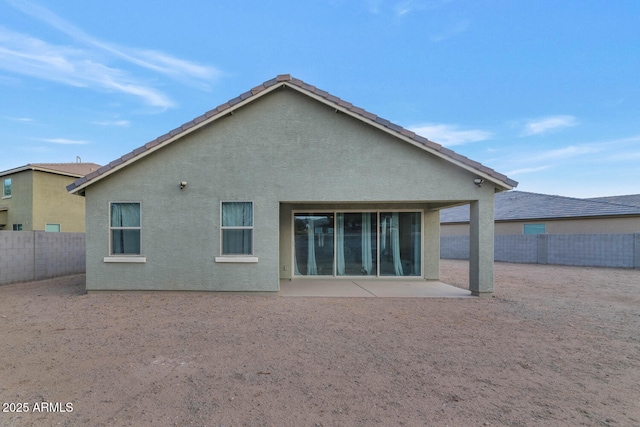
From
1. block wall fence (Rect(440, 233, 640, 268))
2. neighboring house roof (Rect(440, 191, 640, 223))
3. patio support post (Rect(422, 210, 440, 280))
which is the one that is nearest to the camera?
patio support post (Rect(422, 210, 440, 280))

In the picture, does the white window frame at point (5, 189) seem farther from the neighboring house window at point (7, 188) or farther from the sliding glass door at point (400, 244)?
the sliding glass door at point (400, 244)

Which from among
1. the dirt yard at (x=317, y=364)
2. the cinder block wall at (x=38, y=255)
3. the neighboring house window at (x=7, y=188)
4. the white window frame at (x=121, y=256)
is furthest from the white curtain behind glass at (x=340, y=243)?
the neighboring house window at (x=7, y=188)

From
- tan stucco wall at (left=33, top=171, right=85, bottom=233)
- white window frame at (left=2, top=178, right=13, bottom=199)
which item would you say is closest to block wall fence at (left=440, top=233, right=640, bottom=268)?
Answer: tan stucco wall at (left=33, top=171, right=85, bottom=233)

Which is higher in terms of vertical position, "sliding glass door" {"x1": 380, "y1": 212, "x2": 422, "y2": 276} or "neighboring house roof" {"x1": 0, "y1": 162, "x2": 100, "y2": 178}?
"neighboring house roof" {"x1": 0, "y1": 162, "x2": 100, "y2": 178}

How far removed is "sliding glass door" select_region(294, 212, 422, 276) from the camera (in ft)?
37.8

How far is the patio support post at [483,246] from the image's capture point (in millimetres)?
8562

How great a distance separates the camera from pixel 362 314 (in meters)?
6.90

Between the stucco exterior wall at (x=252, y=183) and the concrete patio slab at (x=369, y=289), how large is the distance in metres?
1.22

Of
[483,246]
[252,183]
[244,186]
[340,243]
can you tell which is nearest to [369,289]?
[340,243]

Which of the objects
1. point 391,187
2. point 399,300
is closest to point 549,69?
point 391,187

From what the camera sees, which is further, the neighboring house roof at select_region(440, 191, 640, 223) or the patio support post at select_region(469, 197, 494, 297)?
the neighboring house roof at select_region(440, 191, 640, 223)

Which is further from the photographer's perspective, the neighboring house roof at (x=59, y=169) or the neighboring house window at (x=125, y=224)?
the neighboring house roof at (x=59, y=169)

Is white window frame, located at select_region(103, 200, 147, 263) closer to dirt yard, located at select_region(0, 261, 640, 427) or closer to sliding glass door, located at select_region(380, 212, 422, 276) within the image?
dirt yard, located at select_region(0, 261, 640, 427)

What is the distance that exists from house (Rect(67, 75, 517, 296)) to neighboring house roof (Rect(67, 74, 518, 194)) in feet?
0.11
